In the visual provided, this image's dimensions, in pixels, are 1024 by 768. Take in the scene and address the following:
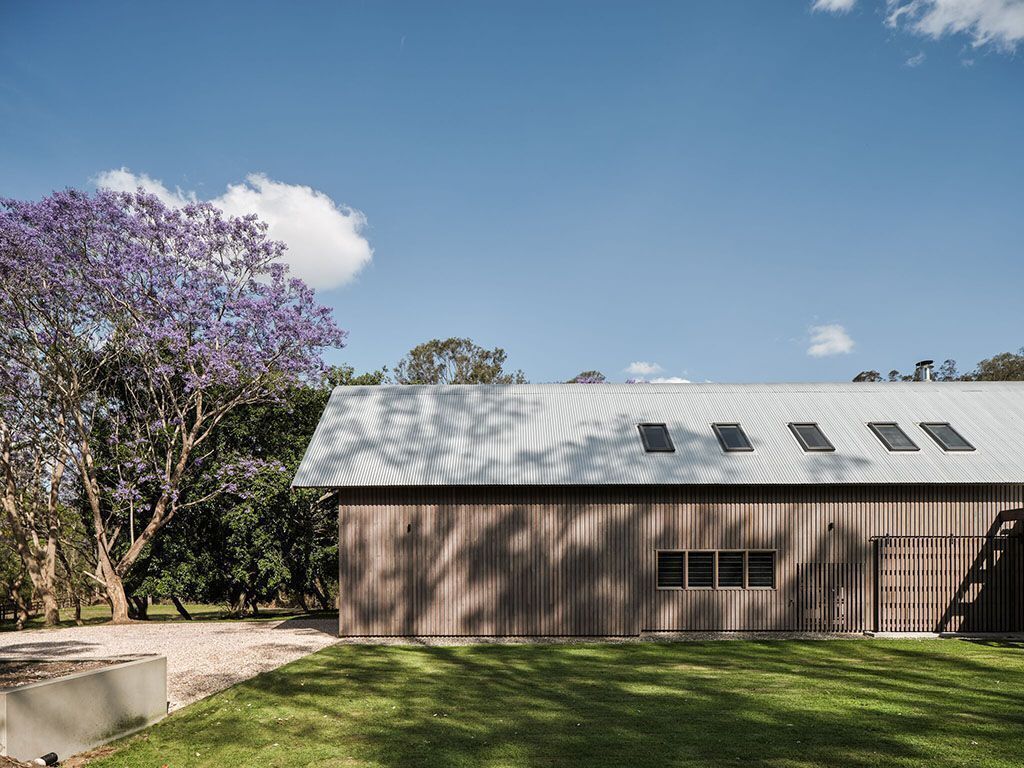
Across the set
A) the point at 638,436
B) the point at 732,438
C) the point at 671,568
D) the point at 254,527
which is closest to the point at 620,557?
the point at 671,568

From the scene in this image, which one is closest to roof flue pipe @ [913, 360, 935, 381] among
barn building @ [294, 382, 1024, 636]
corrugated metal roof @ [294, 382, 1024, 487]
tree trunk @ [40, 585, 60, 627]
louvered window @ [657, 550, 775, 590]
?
corrugated metal roof @ [294, 382, 1024, 487]

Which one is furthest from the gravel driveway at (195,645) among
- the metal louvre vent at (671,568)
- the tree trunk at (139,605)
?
the metal louvre vent at (671,568)

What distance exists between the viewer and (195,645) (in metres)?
13.9

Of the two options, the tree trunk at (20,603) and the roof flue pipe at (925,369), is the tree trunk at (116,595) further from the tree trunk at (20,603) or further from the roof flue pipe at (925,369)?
the roof flue pipe at (925,369)

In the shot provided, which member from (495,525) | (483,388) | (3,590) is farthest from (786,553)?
(3,590)

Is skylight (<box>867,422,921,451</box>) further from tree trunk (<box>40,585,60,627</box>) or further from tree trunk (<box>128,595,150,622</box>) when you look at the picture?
tree trunk (<box>128,595,150,622</box>)

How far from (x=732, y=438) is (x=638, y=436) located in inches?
89.6

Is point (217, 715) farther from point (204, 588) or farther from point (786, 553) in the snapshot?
point (204, 588)

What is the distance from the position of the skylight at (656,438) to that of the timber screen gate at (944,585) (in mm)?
4995

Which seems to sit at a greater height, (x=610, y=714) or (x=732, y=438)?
(x=732, y=438)

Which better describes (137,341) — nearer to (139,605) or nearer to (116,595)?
(116,595)

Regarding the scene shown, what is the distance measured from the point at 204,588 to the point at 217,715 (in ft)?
47.5

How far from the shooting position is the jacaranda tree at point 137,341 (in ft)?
59.7

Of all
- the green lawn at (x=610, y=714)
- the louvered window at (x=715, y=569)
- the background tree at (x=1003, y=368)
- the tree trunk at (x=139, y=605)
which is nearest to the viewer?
the green lawn at (x=610, y=714)
